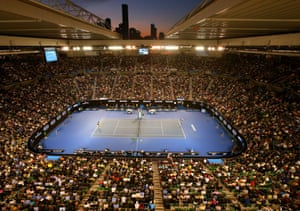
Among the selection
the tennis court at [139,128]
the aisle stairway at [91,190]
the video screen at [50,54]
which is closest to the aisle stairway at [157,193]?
the aisle stairway at [91,190]

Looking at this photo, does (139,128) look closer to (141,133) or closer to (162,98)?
(141,133)

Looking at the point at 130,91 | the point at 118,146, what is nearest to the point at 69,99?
the point at 130,91

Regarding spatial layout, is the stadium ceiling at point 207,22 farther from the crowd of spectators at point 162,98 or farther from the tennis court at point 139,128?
the tennis court at point 139,128

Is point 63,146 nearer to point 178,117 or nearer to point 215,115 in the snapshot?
point 178,117

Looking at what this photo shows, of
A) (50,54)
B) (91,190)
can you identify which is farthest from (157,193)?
(50,54)

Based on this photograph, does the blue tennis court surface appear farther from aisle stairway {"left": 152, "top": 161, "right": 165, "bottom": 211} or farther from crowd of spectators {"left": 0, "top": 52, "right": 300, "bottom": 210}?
aisle stairway {"left": 152, "top": 161, "right": 165, "bottom": 211}
